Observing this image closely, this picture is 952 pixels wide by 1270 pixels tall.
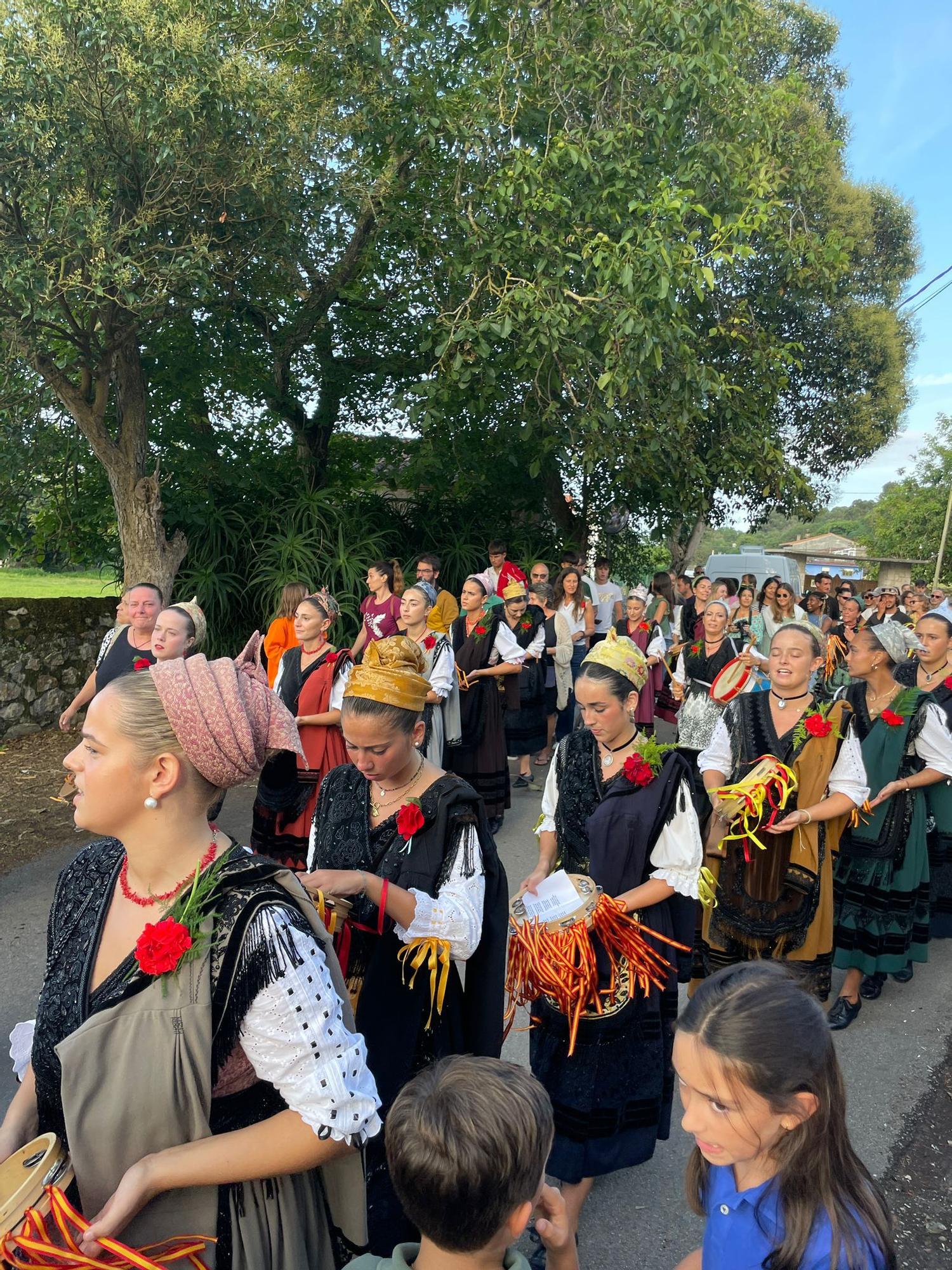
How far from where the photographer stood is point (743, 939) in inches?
154

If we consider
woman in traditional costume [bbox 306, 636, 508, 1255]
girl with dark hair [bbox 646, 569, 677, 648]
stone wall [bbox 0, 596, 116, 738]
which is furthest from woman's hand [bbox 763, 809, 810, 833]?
stone wall [bbox 0, 596, 116, 738]

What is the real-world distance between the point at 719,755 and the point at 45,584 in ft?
98.9

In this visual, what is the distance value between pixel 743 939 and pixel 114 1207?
3.06 metres

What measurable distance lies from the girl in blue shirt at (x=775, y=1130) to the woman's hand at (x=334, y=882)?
2.78ft

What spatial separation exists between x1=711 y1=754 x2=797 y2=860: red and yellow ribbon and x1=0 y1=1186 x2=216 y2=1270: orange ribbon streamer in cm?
274

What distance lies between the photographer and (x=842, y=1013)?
4.43m

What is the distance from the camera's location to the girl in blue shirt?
1.63m

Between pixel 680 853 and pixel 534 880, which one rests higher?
pixel 680 853

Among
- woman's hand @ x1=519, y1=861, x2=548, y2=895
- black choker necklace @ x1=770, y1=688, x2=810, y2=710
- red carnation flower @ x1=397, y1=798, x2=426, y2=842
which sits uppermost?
black choker necklace @ x1=770, y1=688, x2=810, y2=710

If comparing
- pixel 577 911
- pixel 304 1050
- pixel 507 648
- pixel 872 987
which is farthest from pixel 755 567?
pixel 304 1050

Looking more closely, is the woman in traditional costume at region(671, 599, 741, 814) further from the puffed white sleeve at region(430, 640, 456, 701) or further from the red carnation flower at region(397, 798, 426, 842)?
the red carnation flower at region(397, 798, 426, 842)

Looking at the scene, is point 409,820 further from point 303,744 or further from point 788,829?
point 303,744

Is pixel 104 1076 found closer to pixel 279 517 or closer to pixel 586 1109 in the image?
pixel 586 1109

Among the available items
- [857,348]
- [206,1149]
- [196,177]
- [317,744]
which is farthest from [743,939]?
[857,348]
